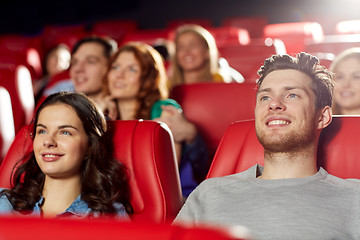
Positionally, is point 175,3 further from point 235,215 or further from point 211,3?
point 235,215

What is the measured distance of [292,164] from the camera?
1355 millimetres

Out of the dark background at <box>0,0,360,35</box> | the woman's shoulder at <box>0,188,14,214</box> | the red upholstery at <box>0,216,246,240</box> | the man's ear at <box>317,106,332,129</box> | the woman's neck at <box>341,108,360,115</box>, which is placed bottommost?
the woman's shoulder at <box>0,188,14,214</box>

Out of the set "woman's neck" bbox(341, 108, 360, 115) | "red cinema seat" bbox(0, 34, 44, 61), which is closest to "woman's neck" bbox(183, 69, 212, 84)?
"woman's neck" bbox(341, 108, 360, 115)

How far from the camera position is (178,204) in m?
1.53

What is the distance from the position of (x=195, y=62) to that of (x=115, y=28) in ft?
12.6

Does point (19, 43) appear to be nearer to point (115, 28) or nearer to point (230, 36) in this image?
point (115, 28)

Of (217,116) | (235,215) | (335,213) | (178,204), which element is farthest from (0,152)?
(335,213)

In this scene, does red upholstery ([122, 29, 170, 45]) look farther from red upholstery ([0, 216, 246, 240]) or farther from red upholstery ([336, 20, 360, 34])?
red upholstery ([0, 216, 246, 240])

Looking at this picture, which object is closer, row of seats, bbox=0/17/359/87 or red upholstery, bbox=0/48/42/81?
row of seats, bbox=0/17/359/87

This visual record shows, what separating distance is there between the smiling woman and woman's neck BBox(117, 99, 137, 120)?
26.0 inches

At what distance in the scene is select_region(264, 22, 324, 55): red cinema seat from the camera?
14.6 feet

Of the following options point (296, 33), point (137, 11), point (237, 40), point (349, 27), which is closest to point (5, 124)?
point (237, 40)

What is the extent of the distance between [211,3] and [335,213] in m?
5.98

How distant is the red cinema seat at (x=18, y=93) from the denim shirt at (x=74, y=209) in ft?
4.03
